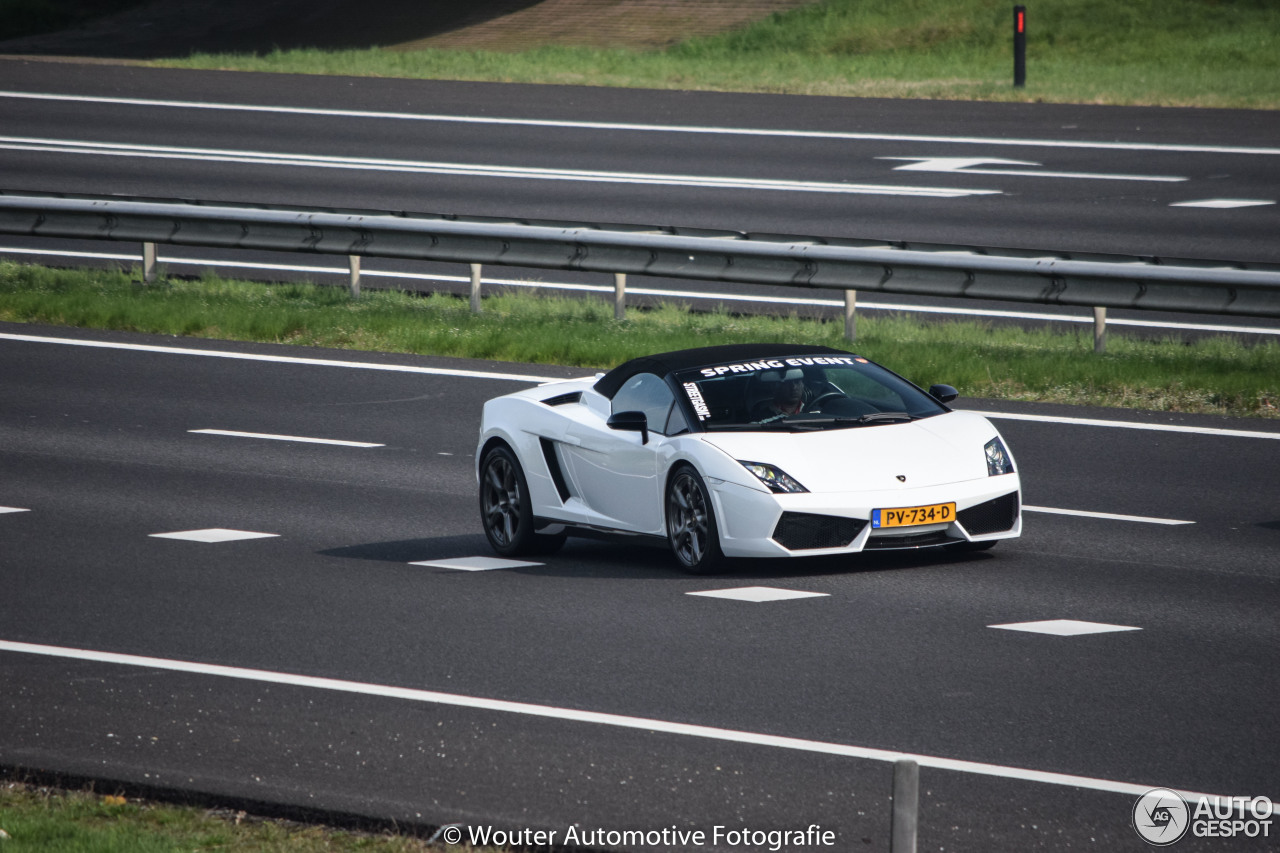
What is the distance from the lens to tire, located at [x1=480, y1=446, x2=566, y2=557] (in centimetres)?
1225

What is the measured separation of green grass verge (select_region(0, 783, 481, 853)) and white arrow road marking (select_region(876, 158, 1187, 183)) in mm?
23127

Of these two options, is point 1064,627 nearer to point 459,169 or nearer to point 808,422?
point 808,422

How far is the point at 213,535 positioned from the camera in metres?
12.6

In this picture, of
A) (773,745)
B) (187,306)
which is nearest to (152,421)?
(187,306)

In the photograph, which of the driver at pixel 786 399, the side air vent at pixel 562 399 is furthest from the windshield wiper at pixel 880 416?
the side air vent at pixel 562 399

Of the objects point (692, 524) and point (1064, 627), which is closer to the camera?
point (1064, 627)

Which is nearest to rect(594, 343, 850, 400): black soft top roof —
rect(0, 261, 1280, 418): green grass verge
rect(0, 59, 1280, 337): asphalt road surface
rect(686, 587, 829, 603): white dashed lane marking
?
rect(686, 587, 829, 603): white dashed lane marking

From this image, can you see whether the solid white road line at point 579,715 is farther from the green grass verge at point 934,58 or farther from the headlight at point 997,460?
the green grass verge at point 934,58

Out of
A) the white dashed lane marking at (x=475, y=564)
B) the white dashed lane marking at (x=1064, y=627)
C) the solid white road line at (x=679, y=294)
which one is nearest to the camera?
the white dashed lane marking at (x=1064, y=627)

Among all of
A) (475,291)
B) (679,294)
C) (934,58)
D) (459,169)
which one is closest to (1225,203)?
(679,294)

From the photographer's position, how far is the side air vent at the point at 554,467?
12195 mm

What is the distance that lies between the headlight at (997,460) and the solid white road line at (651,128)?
19448mm

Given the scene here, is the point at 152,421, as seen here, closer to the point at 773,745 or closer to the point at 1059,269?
the point at 1059,269

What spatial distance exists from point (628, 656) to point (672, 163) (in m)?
22.0
